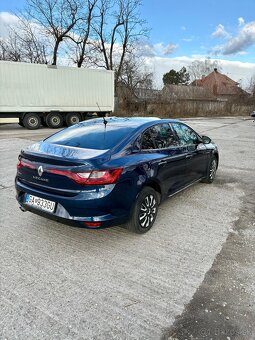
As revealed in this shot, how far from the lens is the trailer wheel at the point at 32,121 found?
16959 mm

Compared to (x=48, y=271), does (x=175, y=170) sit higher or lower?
higher

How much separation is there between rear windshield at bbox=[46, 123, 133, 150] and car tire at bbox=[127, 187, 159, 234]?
764 mm

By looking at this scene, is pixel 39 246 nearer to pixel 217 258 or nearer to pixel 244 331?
pixel 217 258

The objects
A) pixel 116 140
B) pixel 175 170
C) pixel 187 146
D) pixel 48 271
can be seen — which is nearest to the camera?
pixel 48 271

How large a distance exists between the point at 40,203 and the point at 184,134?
2760mm

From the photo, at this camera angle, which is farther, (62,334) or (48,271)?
(48,271)

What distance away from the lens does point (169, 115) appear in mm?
31781

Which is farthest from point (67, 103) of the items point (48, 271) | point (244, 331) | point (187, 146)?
point (244, 331)

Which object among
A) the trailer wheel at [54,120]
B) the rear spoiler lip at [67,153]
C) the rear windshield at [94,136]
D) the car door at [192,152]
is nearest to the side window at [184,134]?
the car door at [192,152]

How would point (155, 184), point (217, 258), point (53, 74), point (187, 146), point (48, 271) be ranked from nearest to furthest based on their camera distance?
point (48, 271), point (217, 258), point (155, 184), point (187, 146), point (53, 74)

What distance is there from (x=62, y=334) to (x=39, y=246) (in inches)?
56.2

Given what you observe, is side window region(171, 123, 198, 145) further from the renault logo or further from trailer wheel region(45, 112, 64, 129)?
trailer wheel region(45, 112, 64, 129)

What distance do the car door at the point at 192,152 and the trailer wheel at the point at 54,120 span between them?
1413 cm

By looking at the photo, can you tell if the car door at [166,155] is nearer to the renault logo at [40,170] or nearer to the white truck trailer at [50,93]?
the renault logo at [40,170]
